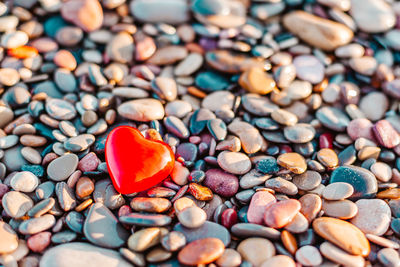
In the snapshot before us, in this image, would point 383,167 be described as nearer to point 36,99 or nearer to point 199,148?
point 199,148

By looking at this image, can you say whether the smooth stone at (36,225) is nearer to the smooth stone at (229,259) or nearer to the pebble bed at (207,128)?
the pebble bed at (207,128)

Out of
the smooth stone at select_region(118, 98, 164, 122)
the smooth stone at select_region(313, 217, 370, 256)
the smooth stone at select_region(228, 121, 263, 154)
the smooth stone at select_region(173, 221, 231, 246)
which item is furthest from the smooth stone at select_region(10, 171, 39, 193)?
the smooth stone at select_region(313, 217, 370, 256)

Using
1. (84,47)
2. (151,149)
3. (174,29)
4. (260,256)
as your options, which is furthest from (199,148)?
(84,47)

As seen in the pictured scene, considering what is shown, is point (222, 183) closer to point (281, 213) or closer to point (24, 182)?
point (281, 213)

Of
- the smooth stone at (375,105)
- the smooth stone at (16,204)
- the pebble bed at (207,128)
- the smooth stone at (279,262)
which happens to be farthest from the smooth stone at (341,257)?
the smooth stone at (16,204)

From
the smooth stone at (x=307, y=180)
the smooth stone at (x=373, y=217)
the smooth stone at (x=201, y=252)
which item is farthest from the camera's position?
the smooth stone at (x=307, y=180)

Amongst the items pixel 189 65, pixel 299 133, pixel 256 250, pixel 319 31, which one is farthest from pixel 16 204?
pixel 319 31
